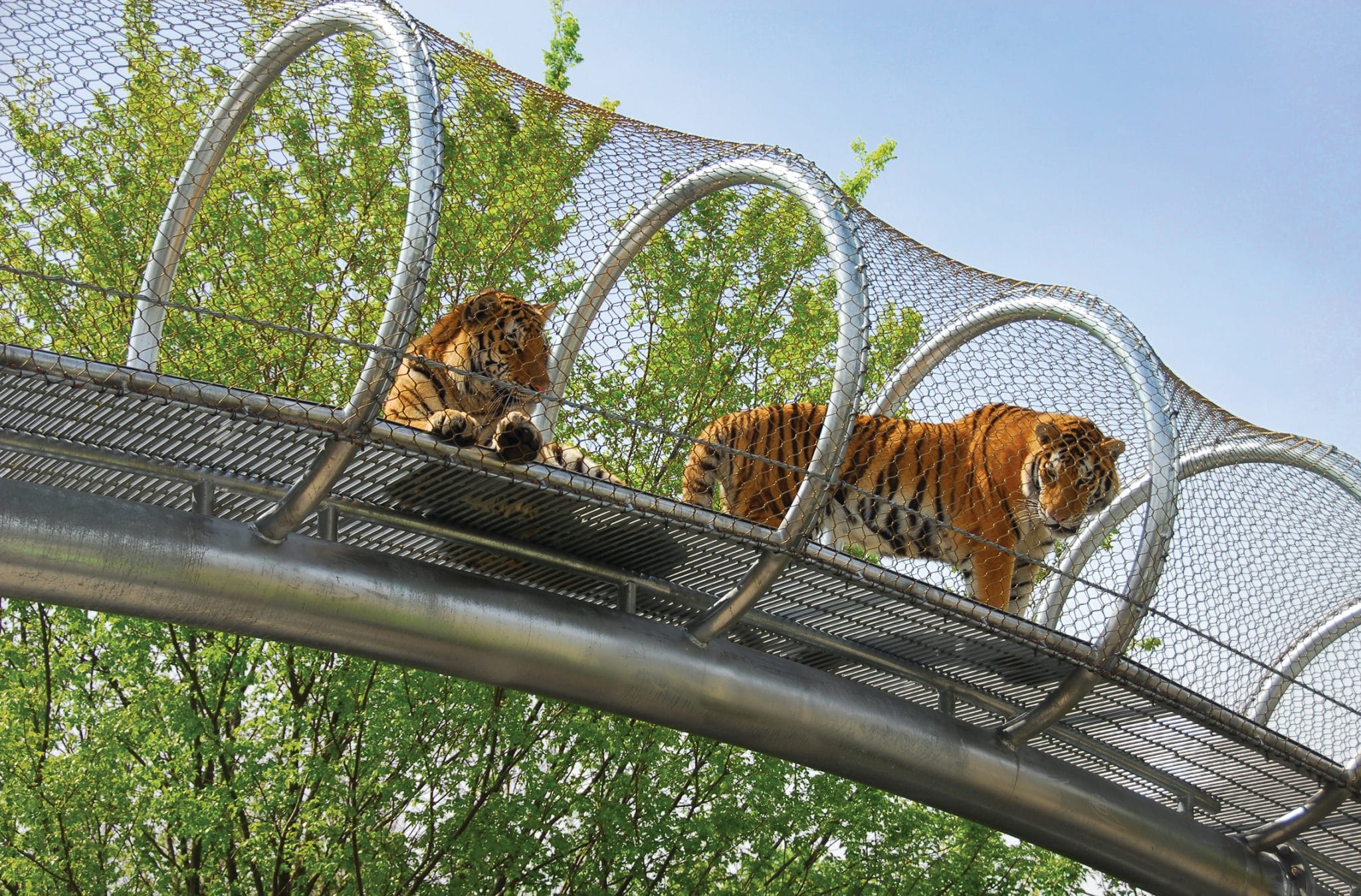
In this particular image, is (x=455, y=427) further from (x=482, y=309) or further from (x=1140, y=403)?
(x=1140, y=403)

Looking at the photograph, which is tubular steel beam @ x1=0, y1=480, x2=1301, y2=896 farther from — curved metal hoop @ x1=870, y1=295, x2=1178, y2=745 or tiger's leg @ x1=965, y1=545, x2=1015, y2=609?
tiger's leg @ x1=965, y1=545, x2=1015, y2=609

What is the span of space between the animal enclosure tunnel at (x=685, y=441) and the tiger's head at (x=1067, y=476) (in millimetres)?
24

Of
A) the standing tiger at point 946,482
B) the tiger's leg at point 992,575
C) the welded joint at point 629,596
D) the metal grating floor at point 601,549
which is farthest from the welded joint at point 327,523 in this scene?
the tiger's leg at point 992,575

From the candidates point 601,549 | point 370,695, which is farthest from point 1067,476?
point 370,695

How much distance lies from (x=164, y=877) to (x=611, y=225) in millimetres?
8801

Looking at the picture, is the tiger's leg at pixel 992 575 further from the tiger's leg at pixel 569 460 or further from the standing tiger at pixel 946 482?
the tiger's leg at pixel 569 460

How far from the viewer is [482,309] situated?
19.1 feet

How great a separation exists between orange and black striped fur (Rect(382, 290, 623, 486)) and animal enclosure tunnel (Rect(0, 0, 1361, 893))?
2cm

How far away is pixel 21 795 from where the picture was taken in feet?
35.8

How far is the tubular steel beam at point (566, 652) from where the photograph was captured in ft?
15.1

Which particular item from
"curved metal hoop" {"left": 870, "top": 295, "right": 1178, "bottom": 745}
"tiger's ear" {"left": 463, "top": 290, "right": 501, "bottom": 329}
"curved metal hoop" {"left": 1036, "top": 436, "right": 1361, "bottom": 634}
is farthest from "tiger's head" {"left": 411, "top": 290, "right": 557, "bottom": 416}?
"curved metal hoop" {"left": 1036, "top": 436, "right": 1361, "bottom": 634}

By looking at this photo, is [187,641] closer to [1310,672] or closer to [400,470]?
[400,470]

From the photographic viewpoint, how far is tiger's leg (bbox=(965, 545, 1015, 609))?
20.1 feet

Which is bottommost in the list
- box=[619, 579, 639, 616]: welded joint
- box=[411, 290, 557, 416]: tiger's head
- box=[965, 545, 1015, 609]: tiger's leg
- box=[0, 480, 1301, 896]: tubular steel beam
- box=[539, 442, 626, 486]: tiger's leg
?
box=[0, 480, 1301, 896]: tubular steel beam
